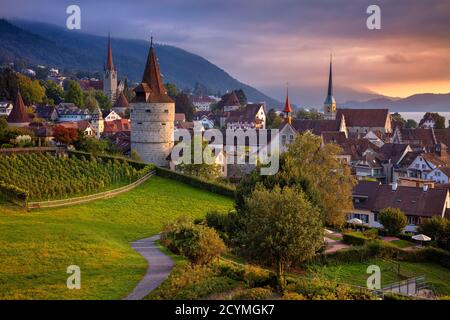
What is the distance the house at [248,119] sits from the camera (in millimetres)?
118500

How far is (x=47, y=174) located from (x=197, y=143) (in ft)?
57.7

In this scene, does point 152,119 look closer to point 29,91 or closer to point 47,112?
point 47,112

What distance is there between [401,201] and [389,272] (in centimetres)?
1555

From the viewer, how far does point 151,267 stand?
21125 mm

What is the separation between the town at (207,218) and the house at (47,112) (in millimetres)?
19090

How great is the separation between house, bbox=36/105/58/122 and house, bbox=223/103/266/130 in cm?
3734

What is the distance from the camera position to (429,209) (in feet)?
144

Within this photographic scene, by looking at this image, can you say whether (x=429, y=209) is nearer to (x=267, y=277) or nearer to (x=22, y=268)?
(x=267, y=277)

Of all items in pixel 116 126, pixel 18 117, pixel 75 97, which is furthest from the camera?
pixel 75 97

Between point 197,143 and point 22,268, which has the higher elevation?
point 197,143

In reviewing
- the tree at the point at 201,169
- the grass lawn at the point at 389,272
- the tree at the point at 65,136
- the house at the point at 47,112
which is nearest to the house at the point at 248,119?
the house at the point at 47,112

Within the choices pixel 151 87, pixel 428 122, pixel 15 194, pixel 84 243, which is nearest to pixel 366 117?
pixel 428 122

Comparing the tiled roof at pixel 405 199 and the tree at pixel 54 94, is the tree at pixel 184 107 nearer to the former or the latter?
the tree at pixel 54 94
